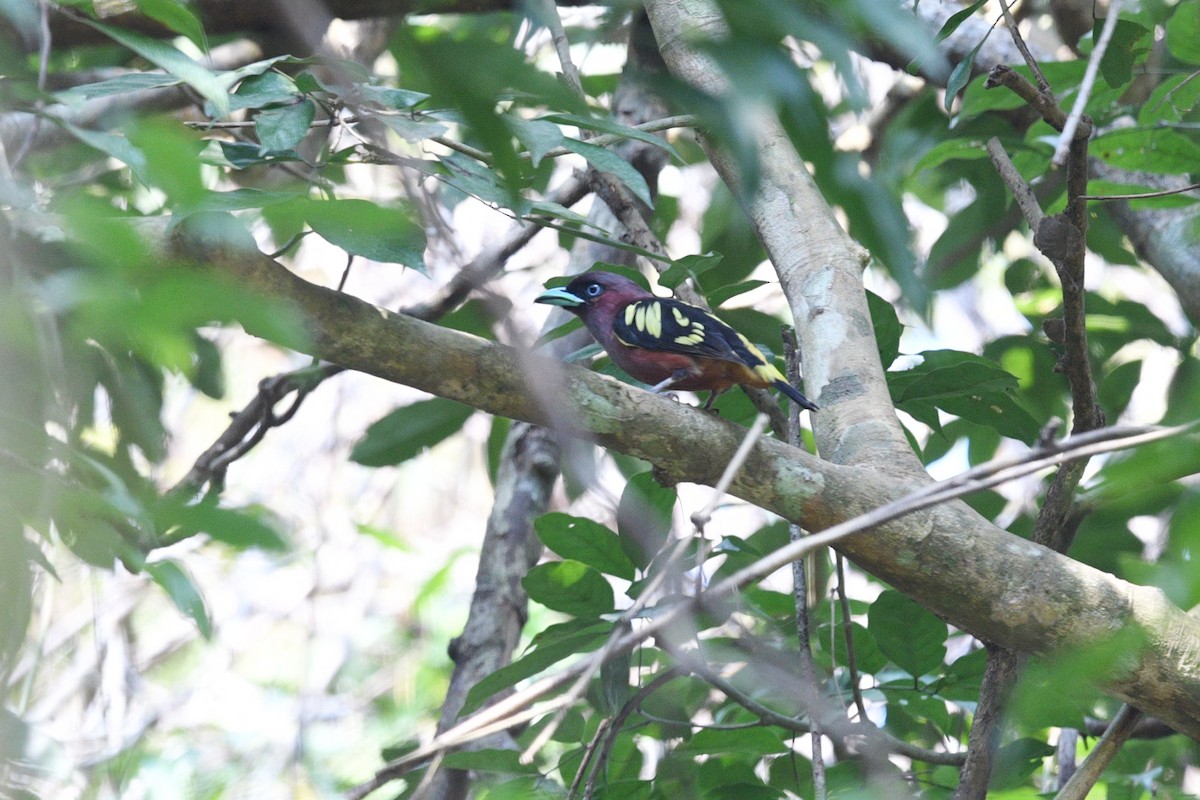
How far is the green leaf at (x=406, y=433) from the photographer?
3.65 m

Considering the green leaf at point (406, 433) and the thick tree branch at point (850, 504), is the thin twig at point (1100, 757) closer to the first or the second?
the thick tree branch at point (850, 504)

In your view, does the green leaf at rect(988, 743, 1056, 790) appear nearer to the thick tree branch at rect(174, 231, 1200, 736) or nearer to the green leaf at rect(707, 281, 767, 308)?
the thick tree branch at rect(174, 231, 1200, 736)

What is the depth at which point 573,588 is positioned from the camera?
2650 millimetres

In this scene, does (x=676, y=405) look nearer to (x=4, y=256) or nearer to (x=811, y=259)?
(x=811, y=259)

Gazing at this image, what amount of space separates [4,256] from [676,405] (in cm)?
132

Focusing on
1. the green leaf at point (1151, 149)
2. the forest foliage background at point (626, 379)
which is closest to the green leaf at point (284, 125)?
the forest foliage background at point (626, 379)

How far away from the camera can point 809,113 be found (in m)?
0.87

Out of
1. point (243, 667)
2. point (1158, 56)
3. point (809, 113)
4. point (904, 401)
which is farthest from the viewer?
point (243, 667)

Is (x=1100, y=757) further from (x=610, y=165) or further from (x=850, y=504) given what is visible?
(x=610, y=165)

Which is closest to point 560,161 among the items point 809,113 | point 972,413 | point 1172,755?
point 972,413

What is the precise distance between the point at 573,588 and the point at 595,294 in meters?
1.19

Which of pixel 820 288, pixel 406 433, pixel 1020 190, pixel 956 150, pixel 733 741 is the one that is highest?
pixel 1020 190

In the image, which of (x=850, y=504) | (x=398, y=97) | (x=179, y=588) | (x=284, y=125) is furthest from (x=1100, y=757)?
(x=284, y=125)

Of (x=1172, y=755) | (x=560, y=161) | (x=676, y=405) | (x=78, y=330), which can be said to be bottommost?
(x=1172, y=755)
